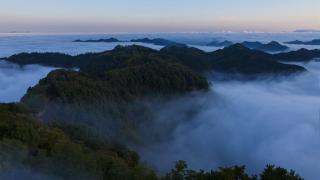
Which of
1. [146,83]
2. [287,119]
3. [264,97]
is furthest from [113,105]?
Answer: [264,97]

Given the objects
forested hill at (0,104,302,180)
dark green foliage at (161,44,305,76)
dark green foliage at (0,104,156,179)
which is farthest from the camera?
dark green foliage at (161,44,305,76)

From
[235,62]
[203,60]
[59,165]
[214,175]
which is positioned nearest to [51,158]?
[59,165]

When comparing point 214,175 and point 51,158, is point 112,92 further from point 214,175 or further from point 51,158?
point 214,175

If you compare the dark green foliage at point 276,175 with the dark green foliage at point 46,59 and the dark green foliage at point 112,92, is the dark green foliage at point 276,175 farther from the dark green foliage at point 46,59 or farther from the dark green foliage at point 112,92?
the dark green foliage at point 46,59

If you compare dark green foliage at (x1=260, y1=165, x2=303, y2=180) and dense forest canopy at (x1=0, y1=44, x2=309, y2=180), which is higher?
dark green foliage at (x1=260, y1=165, x2=303, y2=180)

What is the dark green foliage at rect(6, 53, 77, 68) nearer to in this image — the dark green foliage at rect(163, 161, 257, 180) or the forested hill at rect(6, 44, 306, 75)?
the forested hill at rect(6, 44, 306, 75)

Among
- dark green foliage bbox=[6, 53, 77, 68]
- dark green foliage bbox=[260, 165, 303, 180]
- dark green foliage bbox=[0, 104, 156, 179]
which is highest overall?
dark green foliage bbox=[260, 165, 303, 180]

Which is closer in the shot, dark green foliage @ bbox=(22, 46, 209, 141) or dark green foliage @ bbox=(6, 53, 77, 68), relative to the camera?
dark green foliage @ bbox=(22, 46, 209, 141)

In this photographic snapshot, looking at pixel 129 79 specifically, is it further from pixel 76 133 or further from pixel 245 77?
pixel 245 77

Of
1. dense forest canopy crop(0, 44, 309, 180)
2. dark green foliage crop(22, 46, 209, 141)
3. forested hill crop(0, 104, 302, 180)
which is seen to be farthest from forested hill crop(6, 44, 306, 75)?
forested hill crop(0, 104, 302, 180)

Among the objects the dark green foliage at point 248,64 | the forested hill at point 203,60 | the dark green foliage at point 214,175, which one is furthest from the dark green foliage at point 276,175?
the dark green foliage at point 248,64

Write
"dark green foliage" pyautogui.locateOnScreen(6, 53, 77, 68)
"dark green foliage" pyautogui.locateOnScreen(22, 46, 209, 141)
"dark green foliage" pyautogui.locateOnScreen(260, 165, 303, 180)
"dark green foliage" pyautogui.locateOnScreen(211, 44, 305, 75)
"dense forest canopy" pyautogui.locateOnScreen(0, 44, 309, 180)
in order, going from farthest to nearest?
"dark green foliage" pyautogui.locateOnScreen(6, 53, 77, 68) → "dark green foliage" pyautogui.locateOnScreen(211, 44, 305, 75) → "dark green foliage" pyautogui.locateOnScreen(22, 46, 209, 141) → "dense forest canopy" pyautogui.locateOnScreen(0, 44, 309, 180) → "dark green foliage" pyautogui.locateOnScreen(260, 165, 303, 180)
